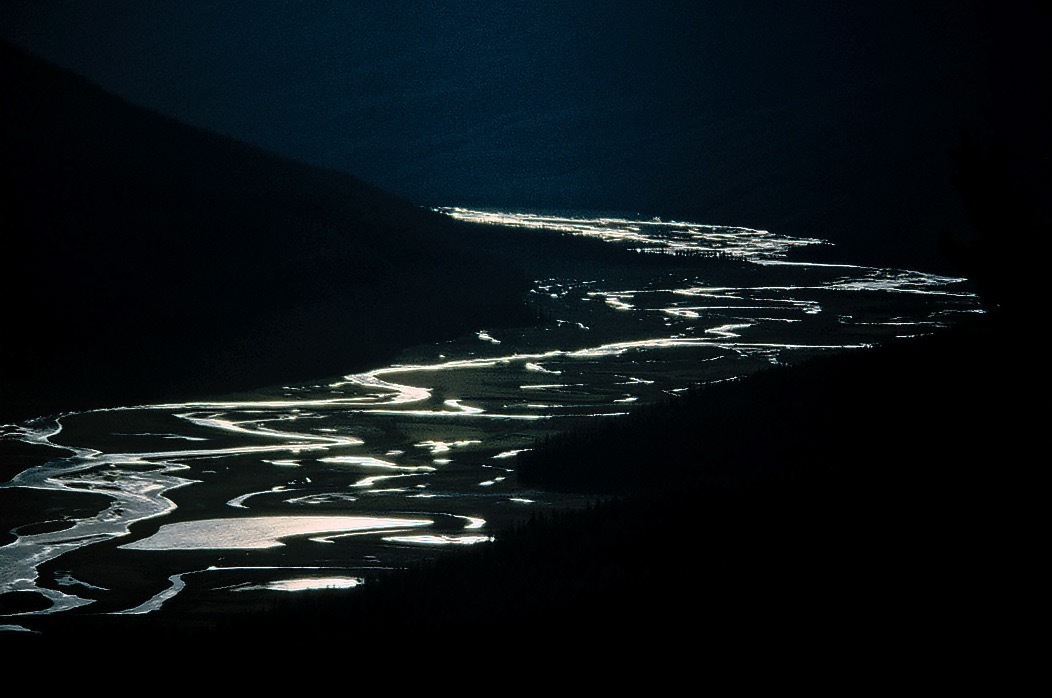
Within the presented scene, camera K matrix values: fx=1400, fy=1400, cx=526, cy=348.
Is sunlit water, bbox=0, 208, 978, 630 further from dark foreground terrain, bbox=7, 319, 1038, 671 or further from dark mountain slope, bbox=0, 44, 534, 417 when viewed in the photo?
dark mountain slope, bbox=0, 44, 534, 417

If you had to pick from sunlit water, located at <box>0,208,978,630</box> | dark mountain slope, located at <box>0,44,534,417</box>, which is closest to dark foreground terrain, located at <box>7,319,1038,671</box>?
sunlit water, located at <box>0,208,978,630</box>

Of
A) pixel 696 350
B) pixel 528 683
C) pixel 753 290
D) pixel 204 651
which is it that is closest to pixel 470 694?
pixel 528 683

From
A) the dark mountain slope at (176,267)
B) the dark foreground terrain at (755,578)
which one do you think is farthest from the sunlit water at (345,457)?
the dark mountain slope at (176,267)

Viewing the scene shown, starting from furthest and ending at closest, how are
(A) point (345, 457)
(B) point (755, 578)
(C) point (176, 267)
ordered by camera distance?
(C) point (176, 267) → (A) point (345, 457) → (B) point (755, 578)

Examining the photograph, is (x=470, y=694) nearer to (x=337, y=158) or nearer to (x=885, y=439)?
(x=885, y=439)

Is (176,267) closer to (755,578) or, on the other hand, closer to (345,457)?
(345,457)

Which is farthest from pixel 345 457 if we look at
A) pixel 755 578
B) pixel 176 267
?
pixel 176 267
